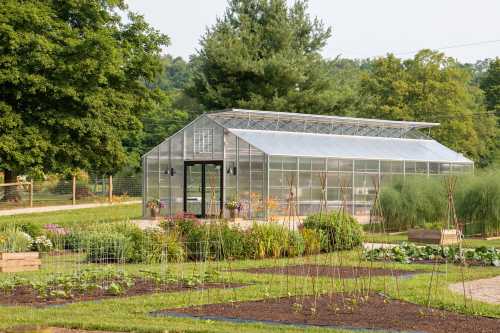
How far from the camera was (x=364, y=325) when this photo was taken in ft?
27.1

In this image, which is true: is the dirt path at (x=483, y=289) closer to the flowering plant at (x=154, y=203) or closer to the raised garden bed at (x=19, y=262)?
the raised garden bed at (x=19, y=262)

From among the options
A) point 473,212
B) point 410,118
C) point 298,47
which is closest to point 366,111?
point 410,118

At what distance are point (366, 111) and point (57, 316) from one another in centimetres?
3680

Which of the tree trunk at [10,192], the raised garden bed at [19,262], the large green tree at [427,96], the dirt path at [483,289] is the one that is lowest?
the dirt path at [483,289]

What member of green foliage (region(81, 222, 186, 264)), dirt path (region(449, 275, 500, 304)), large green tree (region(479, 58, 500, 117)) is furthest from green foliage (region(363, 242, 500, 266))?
large green tree (region(479, 58, 500, 117))

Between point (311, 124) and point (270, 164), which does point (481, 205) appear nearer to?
point (270, 164)

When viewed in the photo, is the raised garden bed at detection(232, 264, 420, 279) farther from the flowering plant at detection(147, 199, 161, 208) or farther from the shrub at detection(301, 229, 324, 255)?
the flowering plant at detection(147, 199, 161, 208)

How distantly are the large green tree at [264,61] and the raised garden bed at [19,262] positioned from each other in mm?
25887

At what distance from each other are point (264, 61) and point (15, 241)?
2624cm

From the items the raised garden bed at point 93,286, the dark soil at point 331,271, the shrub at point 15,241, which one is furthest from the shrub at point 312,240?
the shrub at point 15,241

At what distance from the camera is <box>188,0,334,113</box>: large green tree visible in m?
40.0

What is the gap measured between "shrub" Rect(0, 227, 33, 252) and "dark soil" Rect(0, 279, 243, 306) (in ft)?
13.7

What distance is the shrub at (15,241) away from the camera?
1515cm

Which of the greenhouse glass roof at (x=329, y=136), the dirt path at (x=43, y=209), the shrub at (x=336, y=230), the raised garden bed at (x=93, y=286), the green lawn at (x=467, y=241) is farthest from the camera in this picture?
the dirt path at (x=43, y=209)
